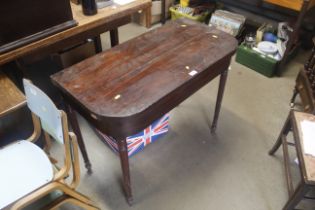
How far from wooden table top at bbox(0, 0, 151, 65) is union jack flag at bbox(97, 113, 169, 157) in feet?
2.12

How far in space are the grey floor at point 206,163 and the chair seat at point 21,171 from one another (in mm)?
459

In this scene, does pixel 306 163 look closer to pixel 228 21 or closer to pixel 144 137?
pixel 144 137

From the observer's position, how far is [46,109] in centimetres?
106

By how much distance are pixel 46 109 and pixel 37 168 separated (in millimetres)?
289

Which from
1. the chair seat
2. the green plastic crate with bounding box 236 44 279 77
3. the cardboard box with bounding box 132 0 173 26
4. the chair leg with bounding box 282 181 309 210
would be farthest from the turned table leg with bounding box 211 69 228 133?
the cardboard box with bounding box 132 0 173 26

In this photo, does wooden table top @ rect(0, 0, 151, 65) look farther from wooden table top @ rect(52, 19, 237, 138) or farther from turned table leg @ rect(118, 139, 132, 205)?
turned table leg @ rect(118, 139, 132, 205)

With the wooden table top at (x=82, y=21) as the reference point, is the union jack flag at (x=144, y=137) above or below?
below

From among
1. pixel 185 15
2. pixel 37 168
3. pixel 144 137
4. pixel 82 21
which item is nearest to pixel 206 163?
pixel 144 137

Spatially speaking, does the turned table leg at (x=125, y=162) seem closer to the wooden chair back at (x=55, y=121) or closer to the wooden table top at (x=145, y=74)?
the wooden table top at (x=145, y=74)

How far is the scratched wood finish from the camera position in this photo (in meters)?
1.17

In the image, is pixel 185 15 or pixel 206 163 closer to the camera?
pixel 206 163

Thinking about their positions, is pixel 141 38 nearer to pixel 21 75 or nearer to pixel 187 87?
pixel 187 87

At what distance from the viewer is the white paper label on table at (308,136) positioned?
1.19 m

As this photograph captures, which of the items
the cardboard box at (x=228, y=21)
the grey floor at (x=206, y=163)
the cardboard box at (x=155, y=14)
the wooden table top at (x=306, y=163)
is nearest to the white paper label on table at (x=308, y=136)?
the wooden table top at (x=306, y=163)
